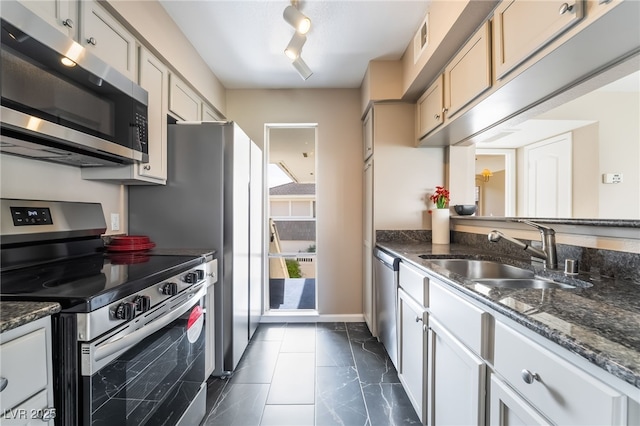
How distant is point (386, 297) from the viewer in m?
2.03

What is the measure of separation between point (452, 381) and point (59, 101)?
6.21 feet

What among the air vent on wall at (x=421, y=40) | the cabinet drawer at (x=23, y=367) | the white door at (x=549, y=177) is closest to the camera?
the cabinet drawer at (x=23, y=367)

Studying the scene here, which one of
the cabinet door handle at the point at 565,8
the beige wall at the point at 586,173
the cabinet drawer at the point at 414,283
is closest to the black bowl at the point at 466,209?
the beige wall at the point at 586,173

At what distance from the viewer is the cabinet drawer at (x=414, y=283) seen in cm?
136

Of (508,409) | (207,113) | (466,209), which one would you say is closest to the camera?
(508,409)

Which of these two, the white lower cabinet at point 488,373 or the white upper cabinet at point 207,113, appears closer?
the white lower cabinet at point 488,373

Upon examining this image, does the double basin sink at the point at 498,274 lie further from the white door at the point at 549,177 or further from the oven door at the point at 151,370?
the oven door at the point at 151,370

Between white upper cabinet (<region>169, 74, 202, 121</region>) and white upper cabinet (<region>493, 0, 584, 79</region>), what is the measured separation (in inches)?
78.8

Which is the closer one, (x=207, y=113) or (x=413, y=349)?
(x=413, y=349)

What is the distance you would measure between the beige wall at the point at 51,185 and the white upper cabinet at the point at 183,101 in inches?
27.0

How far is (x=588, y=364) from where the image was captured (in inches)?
22.1

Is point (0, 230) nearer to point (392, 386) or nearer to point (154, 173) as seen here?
point (154, 173)

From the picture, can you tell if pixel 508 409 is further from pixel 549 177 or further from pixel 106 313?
pixel 549 177

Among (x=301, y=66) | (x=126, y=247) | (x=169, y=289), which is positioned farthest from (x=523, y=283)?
(x=126, y=247)
